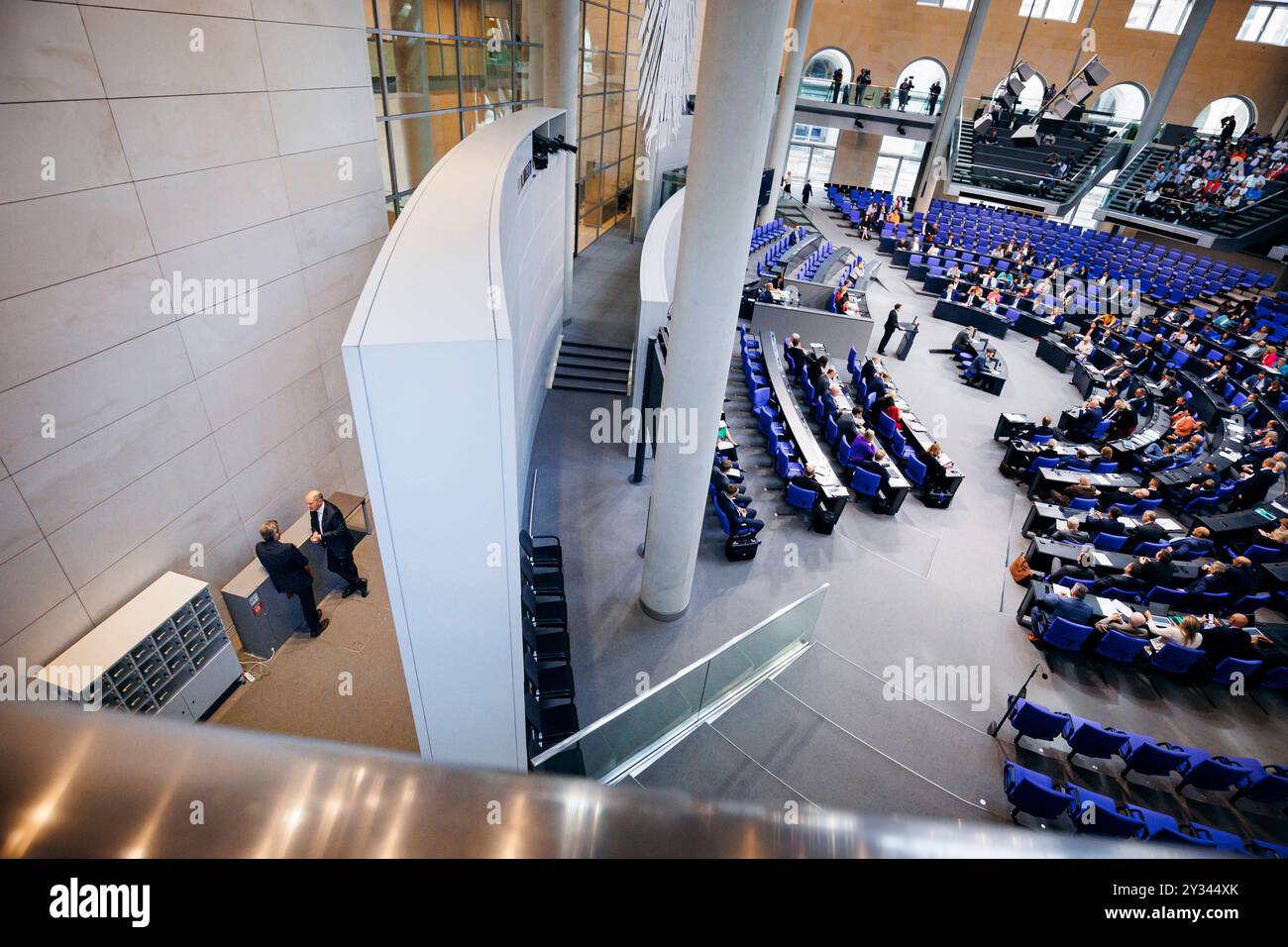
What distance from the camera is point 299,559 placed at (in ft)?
21.0

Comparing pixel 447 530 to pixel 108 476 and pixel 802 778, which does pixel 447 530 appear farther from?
pixel 802 778

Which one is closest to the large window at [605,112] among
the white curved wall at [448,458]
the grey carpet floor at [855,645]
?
the grey carpet floor at [855,645]

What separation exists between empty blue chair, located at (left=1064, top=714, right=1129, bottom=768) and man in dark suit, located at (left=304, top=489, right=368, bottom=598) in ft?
25.5

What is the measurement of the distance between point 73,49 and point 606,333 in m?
9.82

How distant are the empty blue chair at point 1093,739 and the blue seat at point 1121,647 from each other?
146 centimetres

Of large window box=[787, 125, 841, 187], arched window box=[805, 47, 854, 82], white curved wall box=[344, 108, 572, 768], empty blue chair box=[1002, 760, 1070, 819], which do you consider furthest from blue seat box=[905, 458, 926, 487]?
arched window box=[805, 47, 854, 82]

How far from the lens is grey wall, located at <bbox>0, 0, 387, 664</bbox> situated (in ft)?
14.0

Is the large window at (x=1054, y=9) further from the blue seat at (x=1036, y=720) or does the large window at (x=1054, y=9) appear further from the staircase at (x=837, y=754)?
the staircase at (x=837, y=754)

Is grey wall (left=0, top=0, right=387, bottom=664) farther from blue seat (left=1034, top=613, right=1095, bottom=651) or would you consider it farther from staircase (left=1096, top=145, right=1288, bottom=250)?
staircase (left=1096, top=145, right=1288, bottom=250)

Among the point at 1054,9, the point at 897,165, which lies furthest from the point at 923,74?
the point at 1054,9

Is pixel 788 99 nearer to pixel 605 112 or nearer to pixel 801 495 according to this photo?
pixel 605 112

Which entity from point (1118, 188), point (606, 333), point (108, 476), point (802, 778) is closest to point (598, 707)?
point (802, 778)

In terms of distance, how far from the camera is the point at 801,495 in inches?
372

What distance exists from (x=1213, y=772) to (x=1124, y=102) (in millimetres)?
33565
